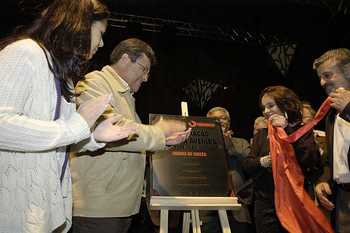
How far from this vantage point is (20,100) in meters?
1.16

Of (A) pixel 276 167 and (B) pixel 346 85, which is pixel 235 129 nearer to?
(A) pixel 276 167

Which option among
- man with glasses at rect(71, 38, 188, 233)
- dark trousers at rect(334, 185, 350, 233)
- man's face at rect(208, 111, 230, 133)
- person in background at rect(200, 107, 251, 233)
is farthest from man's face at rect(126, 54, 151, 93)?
man's face at rect(208, 111, 230, 133)

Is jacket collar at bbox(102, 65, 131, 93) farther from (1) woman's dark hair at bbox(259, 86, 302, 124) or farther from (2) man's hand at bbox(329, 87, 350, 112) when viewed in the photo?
(1) woman's dark hair at bbox(259, 86, 302, 124)

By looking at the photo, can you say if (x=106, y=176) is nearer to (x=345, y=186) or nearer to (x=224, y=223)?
(x=224, y=223)

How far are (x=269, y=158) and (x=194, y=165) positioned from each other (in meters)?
0.65

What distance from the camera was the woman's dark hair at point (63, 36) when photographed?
1.29 metres

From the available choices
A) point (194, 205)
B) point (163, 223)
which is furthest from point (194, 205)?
point (163, 223)

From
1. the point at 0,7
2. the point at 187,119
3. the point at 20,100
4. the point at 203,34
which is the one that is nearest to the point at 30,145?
the point at 20,100

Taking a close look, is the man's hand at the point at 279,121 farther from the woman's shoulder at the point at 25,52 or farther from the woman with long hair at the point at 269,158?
the woman's shoulder at the point at 25,52

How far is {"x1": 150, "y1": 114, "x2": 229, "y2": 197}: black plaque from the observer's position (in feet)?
8.81

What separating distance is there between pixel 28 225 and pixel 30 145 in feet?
0.78

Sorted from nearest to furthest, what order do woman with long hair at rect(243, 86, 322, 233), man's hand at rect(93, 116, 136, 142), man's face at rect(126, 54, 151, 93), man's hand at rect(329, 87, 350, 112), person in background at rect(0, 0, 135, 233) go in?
person in background at rect(0, 0, 135, 233), man's hand at rect(93, 116, 136, 142), man's hand at rect(329, 87, 350, 112), man's face at rect(126, 54, 151, 93), woman with long hair at rect(243, 86, 322, 233)

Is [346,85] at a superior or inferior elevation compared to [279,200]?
superior

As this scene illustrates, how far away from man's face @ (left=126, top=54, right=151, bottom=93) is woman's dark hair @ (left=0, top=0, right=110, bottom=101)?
105 centimetres
